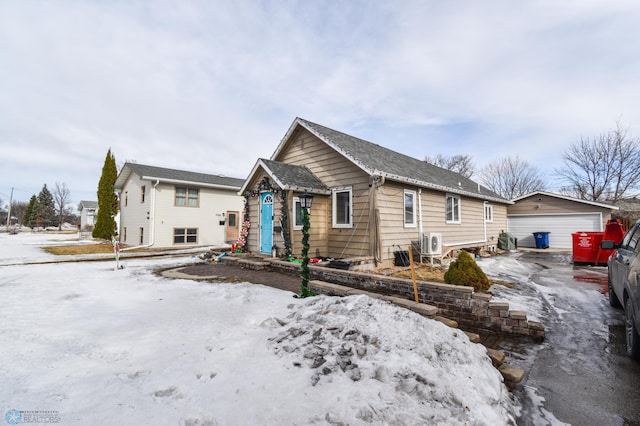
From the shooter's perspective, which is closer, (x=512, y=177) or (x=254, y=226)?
(x=254, y=226)

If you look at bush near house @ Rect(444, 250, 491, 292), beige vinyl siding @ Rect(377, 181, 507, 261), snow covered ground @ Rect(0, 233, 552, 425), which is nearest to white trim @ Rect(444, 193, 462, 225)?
beige vinyl siding @ Rect(377, 181, 507, 261)

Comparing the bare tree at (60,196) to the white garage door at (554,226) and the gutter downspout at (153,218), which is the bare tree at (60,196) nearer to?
the gutter downspout at (153,218)

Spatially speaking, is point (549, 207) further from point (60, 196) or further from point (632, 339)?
point (60, 196)

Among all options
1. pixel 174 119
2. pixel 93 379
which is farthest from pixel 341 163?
pixel 174 119

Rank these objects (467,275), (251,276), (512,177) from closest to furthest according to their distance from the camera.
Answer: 1. (467,275)
2. (251,276)
3. (512,177)

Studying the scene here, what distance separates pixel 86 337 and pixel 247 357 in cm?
225

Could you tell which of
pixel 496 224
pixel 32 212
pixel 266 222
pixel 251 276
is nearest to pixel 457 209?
pixel 496 224

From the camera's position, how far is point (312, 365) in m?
2.74

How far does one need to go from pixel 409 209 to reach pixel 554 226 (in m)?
14.9

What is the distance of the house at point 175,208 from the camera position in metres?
17.1

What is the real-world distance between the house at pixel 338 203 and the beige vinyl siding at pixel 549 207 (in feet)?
36.6

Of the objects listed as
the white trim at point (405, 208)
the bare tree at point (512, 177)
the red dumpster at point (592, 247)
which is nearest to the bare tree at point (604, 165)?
the bare tree at point (512, 177)

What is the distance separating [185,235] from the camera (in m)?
18.4

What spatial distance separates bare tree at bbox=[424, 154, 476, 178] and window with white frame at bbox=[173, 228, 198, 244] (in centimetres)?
3660
